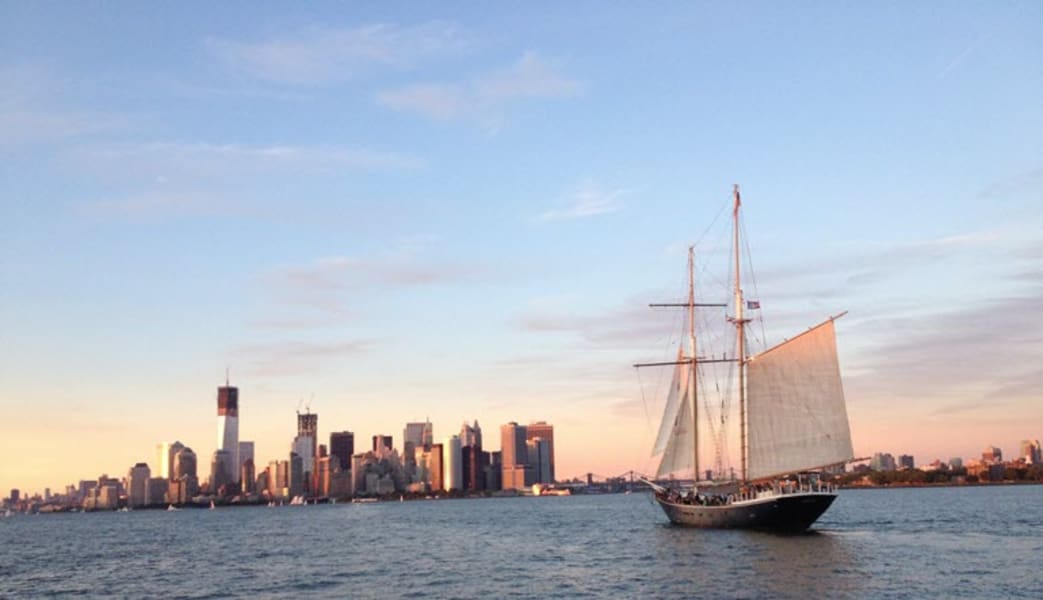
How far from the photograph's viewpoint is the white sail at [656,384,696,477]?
370 feet

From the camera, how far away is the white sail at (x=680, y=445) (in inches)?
4444

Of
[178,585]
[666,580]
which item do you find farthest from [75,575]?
[666,580]

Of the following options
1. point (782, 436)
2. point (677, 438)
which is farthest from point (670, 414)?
point (782, 436)

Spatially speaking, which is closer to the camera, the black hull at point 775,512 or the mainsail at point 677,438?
the black hull at point 775,512

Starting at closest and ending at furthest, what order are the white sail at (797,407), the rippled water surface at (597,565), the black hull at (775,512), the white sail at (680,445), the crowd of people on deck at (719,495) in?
the rippled water surface at (597,565)
the black hull at (775,512)
the white sail at (797,407)
the crowd of people on deck at (719,495)
the white sail at (680,445)

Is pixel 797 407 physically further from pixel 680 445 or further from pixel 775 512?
pixel 680 445

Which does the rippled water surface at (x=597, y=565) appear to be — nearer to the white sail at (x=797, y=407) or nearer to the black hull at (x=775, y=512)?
the black hull at (x=775, y=512)

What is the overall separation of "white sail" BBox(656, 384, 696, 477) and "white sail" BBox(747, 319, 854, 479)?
50.5 feet

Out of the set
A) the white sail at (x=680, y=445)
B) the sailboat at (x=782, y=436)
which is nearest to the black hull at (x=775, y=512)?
the sailboat at (x=782, y=436)

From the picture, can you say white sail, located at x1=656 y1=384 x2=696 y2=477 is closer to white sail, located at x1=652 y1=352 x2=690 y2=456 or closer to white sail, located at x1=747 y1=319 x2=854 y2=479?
white sail, located at x1=652 y1=352 x2=690 y2=456

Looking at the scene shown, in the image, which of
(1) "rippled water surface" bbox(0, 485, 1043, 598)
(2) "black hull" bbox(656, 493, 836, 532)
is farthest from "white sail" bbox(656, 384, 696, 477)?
(2) "black hull" bbox(656, 493, 836, 532)

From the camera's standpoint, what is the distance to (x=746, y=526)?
9350 cm

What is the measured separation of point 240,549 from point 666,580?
61.3 metres

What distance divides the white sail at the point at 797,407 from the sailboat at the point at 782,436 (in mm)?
91
